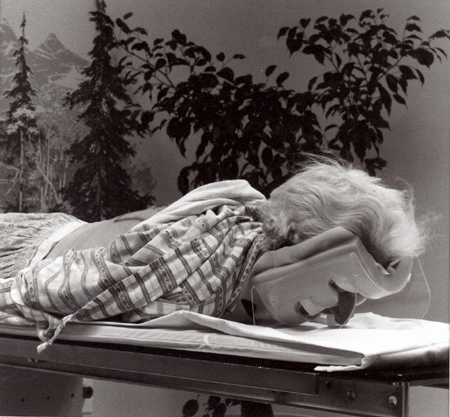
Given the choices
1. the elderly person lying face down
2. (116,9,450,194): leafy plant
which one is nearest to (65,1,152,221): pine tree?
(116,9,450,194): leafy plant

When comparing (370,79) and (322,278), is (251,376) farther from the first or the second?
(370,79)

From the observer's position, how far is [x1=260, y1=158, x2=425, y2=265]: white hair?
1.42 m

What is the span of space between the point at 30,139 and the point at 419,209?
5.69ft

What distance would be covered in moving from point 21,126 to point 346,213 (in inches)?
89.3

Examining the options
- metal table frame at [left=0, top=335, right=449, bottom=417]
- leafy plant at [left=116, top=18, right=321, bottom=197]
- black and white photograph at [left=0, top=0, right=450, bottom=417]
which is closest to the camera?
metal table frame at [left=0, top=335, right=449, bottom=417]

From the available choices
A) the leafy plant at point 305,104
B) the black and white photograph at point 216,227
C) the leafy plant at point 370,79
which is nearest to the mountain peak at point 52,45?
the black and white photograph at point 216,227

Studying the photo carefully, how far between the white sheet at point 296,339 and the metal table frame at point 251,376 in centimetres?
2

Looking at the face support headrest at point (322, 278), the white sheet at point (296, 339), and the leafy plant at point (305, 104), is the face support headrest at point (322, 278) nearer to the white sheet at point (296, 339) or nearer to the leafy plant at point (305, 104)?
the white sheet at point (296, 339)

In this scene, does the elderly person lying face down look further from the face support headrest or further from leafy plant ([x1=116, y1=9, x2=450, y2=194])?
leafy plant ([x1=116, y1=9, x2=450, y2=194])

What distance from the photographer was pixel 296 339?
3.87 ft

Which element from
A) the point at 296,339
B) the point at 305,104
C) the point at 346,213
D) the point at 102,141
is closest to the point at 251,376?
the point at 296,339

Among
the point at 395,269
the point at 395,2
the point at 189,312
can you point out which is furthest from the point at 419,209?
the point at 189,312

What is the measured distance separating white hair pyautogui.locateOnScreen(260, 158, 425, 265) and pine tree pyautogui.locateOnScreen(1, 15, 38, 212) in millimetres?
2064

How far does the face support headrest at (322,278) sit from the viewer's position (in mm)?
1372
